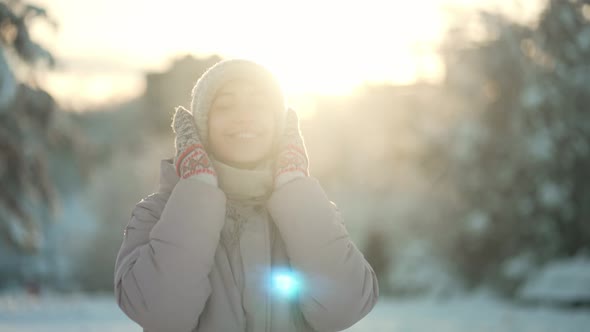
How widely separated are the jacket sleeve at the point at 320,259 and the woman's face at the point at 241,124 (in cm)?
19

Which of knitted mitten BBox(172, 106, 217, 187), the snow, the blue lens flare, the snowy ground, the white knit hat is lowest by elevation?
the snowy ground

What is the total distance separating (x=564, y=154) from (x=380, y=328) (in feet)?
20.9

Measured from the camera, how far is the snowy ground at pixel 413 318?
35.0 feet

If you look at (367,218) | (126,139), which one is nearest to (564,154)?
(367,218)

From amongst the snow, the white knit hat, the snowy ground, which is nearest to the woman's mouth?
the white knit hat

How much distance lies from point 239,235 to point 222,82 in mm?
556

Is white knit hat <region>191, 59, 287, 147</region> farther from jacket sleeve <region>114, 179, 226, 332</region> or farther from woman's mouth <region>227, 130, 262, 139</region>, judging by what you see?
jacket sleeve <region>114, 179, 226, 332</region>

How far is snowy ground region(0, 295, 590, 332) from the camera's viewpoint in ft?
35.0

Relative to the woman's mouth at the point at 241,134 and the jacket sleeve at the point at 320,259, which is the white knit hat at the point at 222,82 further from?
the jacket sleeve at the point at 320,259

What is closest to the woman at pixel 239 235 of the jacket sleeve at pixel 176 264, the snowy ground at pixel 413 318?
the jacket sleeve at pixel 176 264

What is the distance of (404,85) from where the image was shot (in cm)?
1683

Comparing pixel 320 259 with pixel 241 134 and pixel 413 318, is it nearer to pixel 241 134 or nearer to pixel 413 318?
pixel 241 134

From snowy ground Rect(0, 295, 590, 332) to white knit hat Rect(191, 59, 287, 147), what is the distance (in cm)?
869

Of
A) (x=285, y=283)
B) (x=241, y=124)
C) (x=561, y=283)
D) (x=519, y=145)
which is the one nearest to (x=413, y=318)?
(x=561, y=283)
